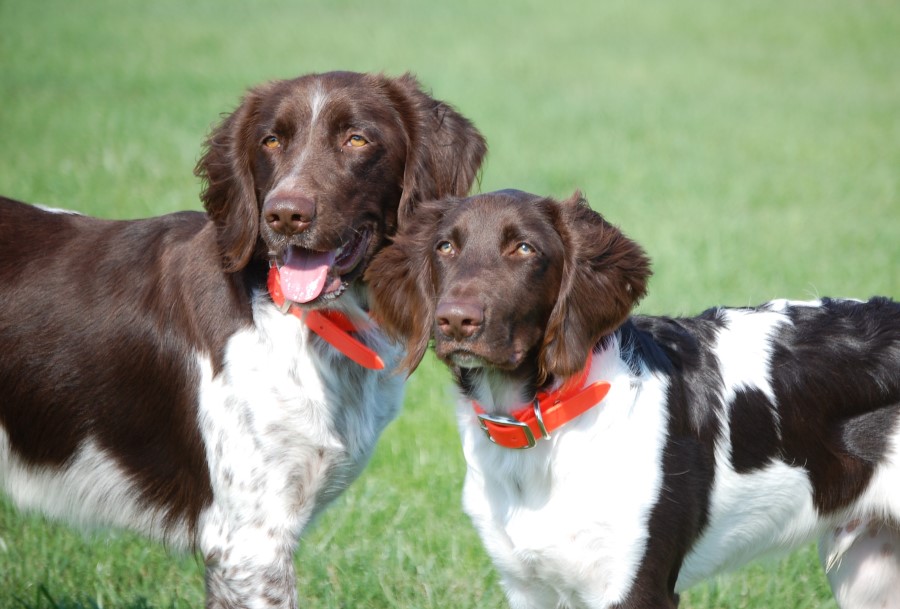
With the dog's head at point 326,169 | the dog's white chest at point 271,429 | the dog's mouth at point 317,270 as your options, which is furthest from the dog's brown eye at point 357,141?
Result: the dog's white chest at point 271,429

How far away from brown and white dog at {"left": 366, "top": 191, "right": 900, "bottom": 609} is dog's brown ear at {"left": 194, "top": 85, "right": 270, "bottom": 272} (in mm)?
475

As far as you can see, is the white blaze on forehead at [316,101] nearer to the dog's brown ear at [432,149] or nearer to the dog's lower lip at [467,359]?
the dog's brown ear at [432,149]

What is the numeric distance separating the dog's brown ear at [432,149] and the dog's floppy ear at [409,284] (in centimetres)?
24

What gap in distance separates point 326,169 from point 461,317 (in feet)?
2.77

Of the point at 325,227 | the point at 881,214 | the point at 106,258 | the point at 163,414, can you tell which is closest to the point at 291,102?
the point at 325,227

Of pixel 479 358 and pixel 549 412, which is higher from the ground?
pixel 479 358

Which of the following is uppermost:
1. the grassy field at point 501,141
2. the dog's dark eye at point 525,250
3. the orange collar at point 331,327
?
the dog's dark eye at point 525,250

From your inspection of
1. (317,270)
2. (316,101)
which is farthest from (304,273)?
(316,101)

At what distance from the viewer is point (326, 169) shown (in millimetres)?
3592

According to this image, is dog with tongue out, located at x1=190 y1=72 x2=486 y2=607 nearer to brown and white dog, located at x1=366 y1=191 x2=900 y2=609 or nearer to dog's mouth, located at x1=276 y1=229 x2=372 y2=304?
dog's mouth, located at x1=276 y1=229 x2=372 y2=304

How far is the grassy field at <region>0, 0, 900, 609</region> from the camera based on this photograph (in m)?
4.71

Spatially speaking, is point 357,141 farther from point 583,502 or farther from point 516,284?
point 583,502

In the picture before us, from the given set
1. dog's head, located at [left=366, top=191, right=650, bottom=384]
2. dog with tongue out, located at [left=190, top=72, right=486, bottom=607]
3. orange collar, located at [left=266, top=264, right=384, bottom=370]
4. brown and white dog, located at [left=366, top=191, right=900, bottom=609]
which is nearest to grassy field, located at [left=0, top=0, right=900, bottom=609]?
orange collar, located at [left=266, top=264, right=384, bottom=370]

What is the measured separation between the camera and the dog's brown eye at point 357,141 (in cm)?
371
